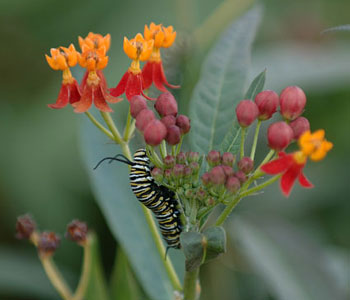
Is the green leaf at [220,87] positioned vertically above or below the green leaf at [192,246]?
above

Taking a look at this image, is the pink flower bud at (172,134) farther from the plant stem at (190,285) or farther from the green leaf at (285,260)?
the green leaf at (285,260)

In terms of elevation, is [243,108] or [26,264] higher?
[243,108]

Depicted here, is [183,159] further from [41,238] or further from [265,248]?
[265,248]

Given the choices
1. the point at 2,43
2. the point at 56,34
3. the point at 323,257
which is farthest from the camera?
the point at 56,34

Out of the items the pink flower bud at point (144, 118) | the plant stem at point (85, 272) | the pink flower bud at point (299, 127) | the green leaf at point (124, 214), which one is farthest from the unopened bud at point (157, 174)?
the green leaf at point (124, 214)

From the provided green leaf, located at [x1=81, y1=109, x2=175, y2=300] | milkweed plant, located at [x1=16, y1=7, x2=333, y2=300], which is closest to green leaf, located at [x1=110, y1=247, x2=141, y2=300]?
green leaf, located at [x1=81, y1=109, x2=175, y2=300]

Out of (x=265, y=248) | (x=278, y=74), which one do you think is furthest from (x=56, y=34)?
(x=265, y=248)

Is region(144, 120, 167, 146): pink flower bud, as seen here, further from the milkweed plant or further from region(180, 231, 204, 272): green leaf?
region(180, 231, 204, 272): green leaf
